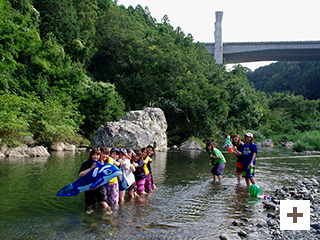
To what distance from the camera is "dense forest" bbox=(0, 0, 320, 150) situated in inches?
887

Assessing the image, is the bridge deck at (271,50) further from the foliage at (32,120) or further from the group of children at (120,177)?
the group of children at (120,177)

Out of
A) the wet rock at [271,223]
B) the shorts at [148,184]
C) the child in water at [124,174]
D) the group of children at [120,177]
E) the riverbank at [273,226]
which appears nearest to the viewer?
the riverbank at [273,226]

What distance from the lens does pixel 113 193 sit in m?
6.73

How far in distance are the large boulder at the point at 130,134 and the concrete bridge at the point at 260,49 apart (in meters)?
42.6

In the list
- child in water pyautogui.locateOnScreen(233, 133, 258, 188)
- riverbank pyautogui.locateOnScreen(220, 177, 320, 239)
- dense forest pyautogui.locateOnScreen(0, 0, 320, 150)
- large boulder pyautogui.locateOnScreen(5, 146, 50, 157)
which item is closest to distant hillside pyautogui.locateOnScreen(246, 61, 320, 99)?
dense forest pyautogui.locateOnScreen(0, 0, 320, 150)

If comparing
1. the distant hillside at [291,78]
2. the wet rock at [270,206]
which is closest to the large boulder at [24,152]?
the wet rock at [270,206]

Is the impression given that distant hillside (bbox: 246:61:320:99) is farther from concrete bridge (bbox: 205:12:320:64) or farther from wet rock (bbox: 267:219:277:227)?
wet rock (bbox: 267:219:277:227)

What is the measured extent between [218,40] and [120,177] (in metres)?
62.5

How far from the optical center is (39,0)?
3453 cm

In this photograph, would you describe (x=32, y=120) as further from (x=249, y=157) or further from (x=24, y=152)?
(x=249, y=157)

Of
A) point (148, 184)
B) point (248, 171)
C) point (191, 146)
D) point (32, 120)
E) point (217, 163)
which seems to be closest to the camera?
point (148, 184)

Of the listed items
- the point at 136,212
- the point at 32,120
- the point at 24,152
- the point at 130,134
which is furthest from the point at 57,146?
the point at 136,212

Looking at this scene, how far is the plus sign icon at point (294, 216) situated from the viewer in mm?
5145

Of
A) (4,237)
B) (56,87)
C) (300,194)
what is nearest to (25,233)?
(4,237)
